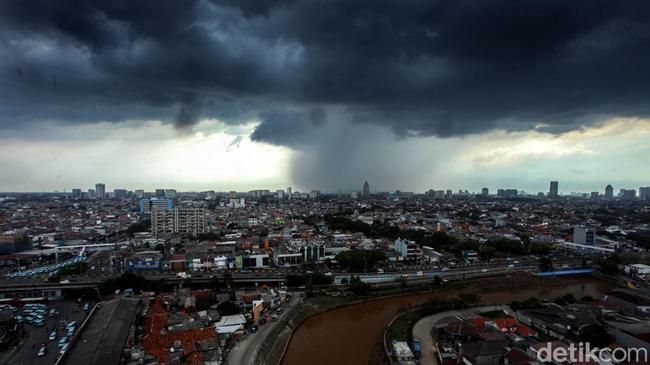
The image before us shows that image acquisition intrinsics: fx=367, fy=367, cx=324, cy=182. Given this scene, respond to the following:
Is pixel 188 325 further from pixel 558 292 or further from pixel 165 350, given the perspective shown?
pixel 558 292

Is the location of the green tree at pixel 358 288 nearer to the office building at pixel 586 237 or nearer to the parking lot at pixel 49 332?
the parking lot at pixel 49 332

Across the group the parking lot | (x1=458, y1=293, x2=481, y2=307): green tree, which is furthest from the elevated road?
(x1=458, y1=293, x2=481, y2=307): green tree

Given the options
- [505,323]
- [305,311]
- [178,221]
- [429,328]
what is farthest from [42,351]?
[178,221]

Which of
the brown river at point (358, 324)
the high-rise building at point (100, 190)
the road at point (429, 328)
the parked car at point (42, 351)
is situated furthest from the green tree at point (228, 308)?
the high-rise building at point (100, 190)

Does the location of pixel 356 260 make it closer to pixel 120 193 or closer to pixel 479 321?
pixel 479 321

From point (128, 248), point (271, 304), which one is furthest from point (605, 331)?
point (128, 248)

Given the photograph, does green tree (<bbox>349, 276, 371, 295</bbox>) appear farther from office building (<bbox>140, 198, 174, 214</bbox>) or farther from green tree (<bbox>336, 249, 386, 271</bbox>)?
office building (<bbox>140, 198, 174, 214</bbox>)
